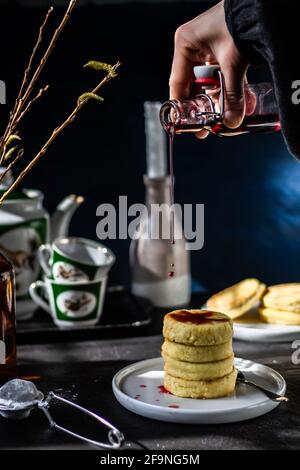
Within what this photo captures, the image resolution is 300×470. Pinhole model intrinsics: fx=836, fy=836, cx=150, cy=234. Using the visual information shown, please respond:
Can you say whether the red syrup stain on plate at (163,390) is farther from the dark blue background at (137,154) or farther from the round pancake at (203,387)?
the dark blue background at (137,154)

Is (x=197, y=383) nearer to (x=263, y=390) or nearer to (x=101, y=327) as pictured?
(x=263, y=390)

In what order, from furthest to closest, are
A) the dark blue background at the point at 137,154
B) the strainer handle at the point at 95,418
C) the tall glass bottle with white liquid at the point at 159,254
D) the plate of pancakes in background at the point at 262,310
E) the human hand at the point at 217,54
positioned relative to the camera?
the dark blue background at the point at 137,154, the tall glass bottle with white liquid at the point at 159,254, the plate of pancakes in background at the point at 262,310, the human hand at the point at 217,54, the strainer handle at the point at 95,418

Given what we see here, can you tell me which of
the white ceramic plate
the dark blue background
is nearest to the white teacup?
the white ceramic plate

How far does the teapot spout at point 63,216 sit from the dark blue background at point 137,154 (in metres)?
0.63

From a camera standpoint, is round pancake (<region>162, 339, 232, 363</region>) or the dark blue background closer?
round pancake (<region>162, 339, 232, 363</region>)

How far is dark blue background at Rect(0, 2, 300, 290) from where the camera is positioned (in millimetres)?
2545

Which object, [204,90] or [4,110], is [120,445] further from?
[4,110]

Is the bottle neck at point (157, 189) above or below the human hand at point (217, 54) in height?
below

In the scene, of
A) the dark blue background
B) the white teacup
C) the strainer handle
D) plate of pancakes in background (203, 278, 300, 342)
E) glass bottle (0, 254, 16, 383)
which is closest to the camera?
the strainer handle

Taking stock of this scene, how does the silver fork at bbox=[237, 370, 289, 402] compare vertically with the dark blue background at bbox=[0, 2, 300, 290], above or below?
below

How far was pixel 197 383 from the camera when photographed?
1308 millimetres

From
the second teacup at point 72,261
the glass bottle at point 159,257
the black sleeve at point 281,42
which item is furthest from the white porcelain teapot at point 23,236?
the black sleeve at point 281,42

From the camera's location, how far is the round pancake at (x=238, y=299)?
1.76m

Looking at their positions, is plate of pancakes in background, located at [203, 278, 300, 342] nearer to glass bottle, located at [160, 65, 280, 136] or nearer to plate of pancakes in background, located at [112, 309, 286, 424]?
plate of pancakes in background, located at [112, 309, 286, 424]
